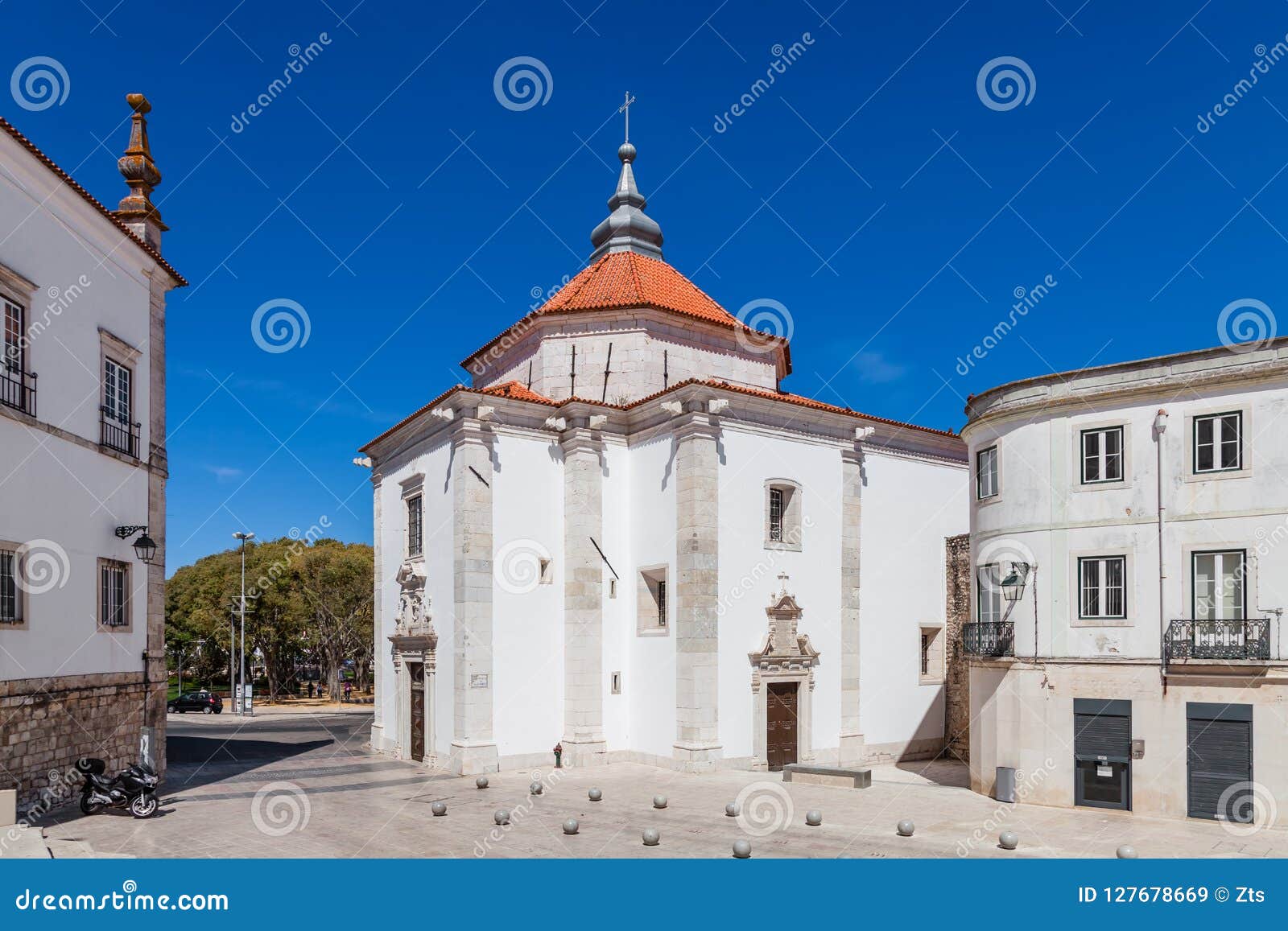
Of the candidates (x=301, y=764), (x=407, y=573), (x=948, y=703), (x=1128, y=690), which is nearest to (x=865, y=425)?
(x=948, y=703)

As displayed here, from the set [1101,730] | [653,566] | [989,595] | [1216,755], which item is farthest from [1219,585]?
[653,566]

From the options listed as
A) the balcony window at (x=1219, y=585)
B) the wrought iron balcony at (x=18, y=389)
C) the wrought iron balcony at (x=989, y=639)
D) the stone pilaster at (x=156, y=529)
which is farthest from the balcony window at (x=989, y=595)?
the wrought iron balcony at (x=18, y=389)

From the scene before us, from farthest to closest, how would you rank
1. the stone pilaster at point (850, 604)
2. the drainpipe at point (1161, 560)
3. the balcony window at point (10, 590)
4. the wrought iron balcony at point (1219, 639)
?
the stone pilaster at point (850, 604) < the drainpipe at point (1161, 560) < the wrought iron balcony at point (1219, 639) < the balcony window at point (10, 590)

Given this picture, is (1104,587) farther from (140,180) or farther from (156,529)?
(140,180)

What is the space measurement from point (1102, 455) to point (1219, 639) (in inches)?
155

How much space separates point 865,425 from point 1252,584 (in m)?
11.8

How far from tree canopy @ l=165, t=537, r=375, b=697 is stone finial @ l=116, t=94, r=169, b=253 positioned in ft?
104

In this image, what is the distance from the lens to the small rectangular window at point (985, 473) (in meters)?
20.8

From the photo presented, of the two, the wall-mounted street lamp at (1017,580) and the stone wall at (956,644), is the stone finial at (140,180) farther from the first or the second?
the stone wall at (956,644)

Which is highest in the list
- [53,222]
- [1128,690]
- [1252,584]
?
[53,222]

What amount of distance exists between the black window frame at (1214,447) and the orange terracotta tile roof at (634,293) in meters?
14.1

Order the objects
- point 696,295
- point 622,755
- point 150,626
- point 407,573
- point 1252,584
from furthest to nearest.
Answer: point 696,295 < point 407,573 < point 622,755 < point 150,626 < point 1252,584

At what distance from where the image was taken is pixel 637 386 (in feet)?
90.1

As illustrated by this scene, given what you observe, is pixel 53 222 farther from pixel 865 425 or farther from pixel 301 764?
pixel 865 425
